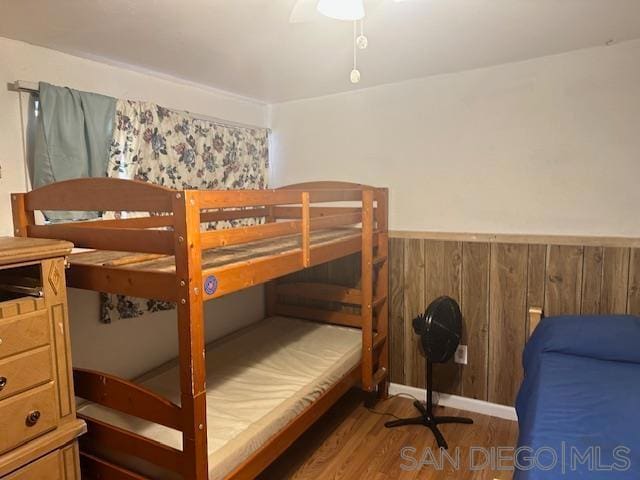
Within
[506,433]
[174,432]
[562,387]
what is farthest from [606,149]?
[174,432]

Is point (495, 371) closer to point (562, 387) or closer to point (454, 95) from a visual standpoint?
point (562, 387)

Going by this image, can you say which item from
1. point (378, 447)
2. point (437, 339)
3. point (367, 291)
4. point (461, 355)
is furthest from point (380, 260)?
point (378, 447)

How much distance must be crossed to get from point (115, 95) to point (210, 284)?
1497 mm

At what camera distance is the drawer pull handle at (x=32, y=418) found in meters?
1.39

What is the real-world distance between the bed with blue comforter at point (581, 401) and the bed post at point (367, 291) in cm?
93

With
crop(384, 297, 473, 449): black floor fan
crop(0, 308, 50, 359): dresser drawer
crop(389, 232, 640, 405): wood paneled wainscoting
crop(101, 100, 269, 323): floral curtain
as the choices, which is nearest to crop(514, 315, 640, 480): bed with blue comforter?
crop(389, 232, 640, 405): wood paneled wainscoting

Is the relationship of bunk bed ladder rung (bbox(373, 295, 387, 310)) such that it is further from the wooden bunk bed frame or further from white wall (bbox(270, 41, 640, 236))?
the wooden bunk bed frame

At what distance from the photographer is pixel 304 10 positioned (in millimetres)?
1573

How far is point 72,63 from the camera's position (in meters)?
2.17

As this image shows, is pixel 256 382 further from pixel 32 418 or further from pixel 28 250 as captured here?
pixel 28 250

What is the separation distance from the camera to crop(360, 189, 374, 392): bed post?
2668mm

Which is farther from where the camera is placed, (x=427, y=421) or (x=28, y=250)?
(x=427, y=421)

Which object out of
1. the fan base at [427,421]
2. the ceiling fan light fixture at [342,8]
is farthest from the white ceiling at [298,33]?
the fan base at [427,421]

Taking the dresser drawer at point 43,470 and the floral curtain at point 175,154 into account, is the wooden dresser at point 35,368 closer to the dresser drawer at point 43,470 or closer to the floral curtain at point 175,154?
the dresser drawer at point 43,470
